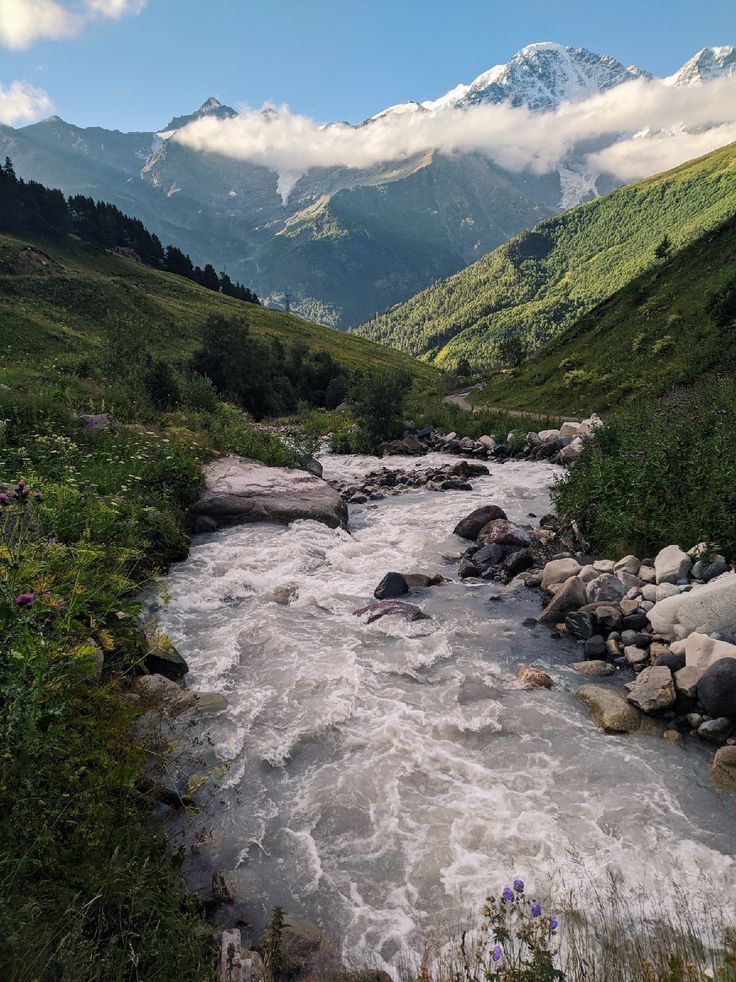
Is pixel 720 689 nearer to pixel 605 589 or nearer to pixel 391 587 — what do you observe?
pixel 605 589

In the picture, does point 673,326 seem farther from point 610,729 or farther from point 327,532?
point 610,729

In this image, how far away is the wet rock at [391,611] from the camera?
10906 millimetres

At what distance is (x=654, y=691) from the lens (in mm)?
7660

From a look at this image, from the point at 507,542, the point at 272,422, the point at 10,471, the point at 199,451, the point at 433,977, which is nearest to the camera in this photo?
the point at 433,977

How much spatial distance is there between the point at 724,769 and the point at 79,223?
104571 millimetres

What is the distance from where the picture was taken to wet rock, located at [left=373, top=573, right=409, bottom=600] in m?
11.9

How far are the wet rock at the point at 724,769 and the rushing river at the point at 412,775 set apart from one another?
200mm

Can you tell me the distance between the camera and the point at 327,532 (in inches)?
639

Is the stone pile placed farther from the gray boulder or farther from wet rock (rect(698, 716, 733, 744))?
wet rock (rect(698, 716, 733, 744))

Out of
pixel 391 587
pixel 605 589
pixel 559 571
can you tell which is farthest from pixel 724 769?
pixel 391 587

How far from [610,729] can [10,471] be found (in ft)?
42.2

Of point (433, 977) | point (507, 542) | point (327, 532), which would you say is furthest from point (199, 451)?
point (433, 977)

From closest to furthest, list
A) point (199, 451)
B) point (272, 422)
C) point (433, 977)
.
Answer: point (433, 977)
point (199, 451)
point (272, 422)

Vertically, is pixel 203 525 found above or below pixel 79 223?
below
